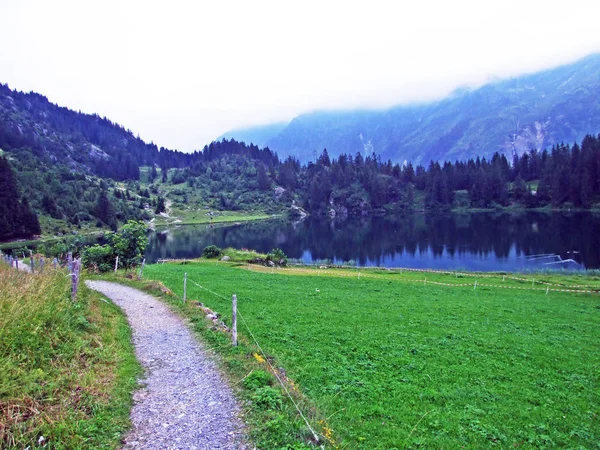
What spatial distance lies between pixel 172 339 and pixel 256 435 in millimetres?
9260

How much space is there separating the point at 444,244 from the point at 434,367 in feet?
290

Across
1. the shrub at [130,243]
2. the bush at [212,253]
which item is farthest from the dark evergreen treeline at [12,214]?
the shrub at [130,243]

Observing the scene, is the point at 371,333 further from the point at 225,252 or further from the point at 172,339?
the point at 225,252

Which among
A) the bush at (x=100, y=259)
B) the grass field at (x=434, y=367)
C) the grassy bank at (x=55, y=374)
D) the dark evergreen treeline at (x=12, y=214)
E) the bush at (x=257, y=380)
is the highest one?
the dark evergreen treeline at (x=12, y=214)

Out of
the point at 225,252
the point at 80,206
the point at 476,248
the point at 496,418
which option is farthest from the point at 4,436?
the point at 80,206

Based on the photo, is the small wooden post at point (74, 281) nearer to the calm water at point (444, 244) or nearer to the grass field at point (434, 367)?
the grass field at point (434, 367)

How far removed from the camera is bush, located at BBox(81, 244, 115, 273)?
3991 centimetres

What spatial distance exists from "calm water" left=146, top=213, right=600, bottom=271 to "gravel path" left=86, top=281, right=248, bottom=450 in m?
63.0

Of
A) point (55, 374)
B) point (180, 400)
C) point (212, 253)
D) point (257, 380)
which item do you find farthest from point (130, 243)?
point (212, 253)

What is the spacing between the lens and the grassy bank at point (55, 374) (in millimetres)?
8258

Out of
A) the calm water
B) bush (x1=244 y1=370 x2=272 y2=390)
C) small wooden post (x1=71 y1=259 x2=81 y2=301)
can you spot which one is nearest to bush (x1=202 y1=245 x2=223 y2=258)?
the calm water

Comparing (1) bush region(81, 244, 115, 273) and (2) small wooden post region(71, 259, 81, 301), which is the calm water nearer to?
(1) bush region(81, 244, 115, 273)

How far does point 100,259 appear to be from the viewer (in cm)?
4031

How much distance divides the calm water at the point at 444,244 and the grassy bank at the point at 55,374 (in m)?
65.9
